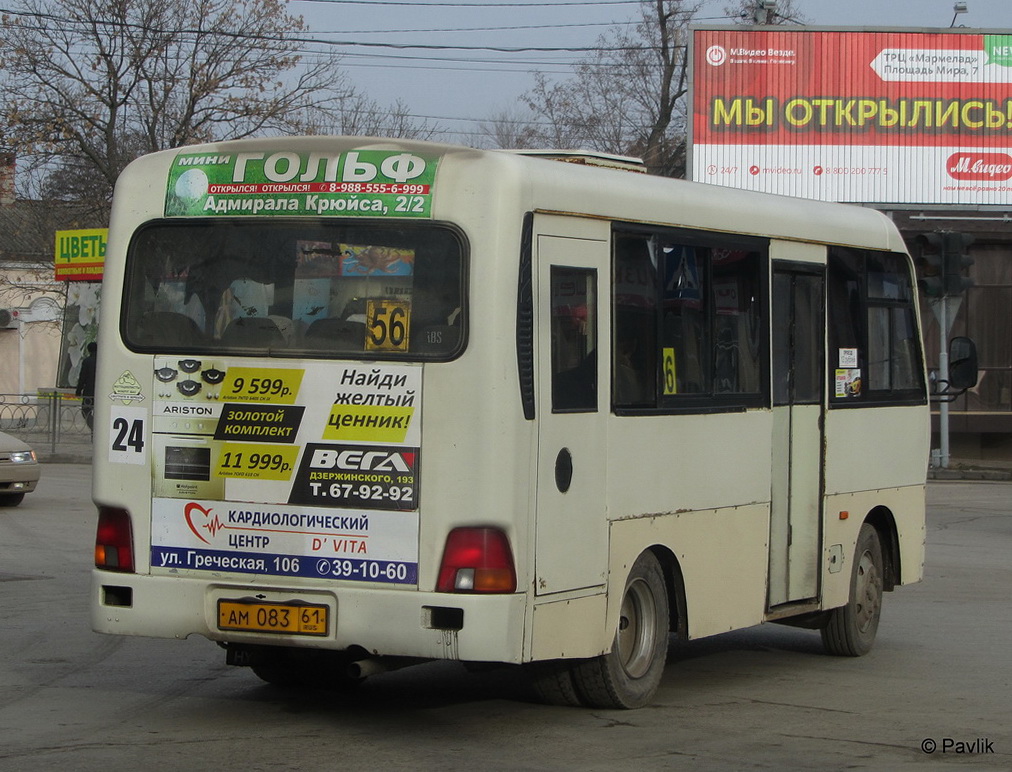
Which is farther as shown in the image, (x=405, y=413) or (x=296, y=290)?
(x=296, y=290)

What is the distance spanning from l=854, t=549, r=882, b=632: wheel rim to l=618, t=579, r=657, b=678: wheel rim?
2.66m

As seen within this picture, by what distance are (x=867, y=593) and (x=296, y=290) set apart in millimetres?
4973

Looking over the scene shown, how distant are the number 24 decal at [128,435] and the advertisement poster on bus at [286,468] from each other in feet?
0.08

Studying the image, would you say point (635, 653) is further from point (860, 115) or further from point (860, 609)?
point (860, 115)

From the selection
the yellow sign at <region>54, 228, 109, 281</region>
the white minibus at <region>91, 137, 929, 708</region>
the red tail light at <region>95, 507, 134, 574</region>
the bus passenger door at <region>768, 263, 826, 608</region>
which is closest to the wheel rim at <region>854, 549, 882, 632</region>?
the bus passenger door at <region>768, 263, 826, 608</region>

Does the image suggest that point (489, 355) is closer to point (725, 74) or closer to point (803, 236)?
point (803, 236)

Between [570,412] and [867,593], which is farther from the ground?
[570,412]

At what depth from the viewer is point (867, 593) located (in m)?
10.7

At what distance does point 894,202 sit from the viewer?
111 feet

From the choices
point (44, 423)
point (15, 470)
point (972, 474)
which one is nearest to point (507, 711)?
point (15, 470)

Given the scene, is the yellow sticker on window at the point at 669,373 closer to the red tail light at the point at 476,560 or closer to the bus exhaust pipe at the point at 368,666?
the red tail light at the point at 476,560

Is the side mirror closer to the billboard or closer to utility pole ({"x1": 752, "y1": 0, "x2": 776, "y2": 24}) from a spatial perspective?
the billboard

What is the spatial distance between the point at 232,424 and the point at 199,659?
9.39ft

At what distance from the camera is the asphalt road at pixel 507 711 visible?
7133 mm
